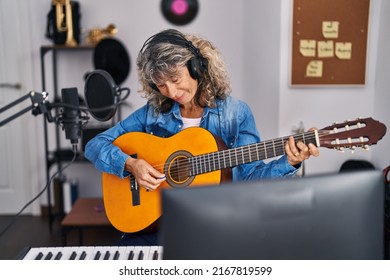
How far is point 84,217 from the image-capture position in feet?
8.16

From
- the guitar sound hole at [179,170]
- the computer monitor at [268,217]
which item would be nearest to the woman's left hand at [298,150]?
the guitar sound hole at [179,170]

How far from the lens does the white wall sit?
195 cm

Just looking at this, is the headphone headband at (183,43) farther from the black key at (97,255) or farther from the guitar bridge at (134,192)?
the black key at (97,255)

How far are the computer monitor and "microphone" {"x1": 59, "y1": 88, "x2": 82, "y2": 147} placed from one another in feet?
1.99

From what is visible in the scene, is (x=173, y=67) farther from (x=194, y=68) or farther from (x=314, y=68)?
(x=314, y=68)

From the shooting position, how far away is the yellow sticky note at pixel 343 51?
198cm

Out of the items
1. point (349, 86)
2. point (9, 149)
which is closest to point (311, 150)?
point (349, 86)

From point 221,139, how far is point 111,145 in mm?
427

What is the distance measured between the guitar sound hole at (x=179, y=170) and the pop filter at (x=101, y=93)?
306mm

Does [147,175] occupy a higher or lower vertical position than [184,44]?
lower

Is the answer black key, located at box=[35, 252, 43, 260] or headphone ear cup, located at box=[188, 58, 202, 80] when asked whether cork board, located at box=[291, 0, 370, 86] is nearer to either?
headphone ear cup, located at box=[188, 58, 202, 80]

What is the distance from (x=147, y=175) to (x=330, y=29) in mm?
1230

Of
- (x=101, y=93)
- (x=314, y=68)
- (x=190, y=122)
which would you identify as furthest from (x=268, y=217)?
(x=314, y=68)
